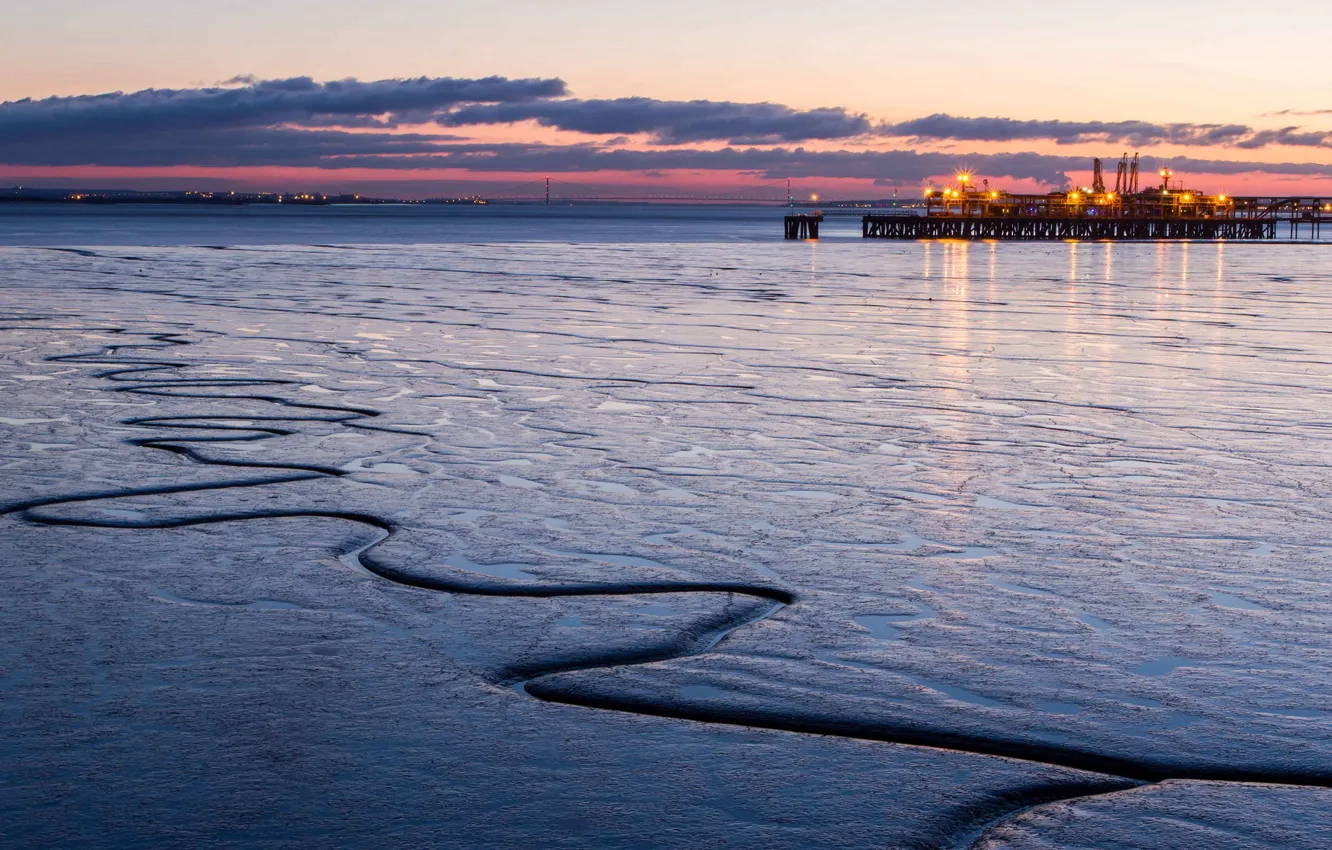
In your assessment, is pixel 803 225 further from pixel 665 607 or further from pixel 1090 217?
pixel 665 607

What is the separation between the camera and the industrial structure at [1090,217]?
94.6 meters

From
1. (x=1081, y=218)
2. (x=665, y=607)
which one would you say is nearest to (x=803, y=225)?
(x=1081, y=218)

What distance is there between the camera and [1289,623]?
16.9ft

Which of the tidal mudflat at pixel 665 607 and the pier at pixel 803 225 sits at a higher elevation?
the pier at pixel 803 225

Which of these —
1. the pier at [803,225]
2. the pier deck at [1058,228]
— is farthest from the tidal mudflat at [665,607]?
the pier deck at [1058,228]

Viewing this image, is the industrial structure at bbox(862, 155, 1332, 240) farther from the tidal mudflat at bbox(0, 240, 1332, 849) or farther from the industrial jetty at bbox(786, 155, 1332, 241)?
the tidal mudflat at bbox(0, 240, 1332, 849)

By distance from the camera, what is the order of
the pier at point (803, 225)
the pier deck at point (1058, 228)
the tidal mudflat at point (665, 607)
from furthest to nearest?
the pier deck at point (1058, 228), the pier at point (803, 225), the tidal mudflat at point (665, 607)

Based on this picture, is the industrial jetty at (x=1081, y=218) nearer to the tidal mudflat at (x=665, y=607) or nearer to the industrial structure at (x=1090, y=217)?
the industrial structure at (x=1090, y=217)

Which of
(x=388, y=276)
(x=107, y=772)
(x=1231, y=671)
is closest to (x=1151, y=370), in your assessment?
(x=1231, y=671)

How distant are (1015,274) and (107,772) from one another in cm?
3533

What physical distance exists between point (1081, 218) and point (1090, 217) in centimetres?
222

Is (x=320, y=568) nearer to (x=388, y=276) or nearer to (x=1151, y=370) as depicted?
(x=1151, y=370)

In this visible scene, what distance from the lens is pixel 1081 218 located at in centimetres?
9612

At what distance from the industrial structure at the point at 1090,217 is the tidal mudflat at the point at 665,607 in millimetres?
83157
